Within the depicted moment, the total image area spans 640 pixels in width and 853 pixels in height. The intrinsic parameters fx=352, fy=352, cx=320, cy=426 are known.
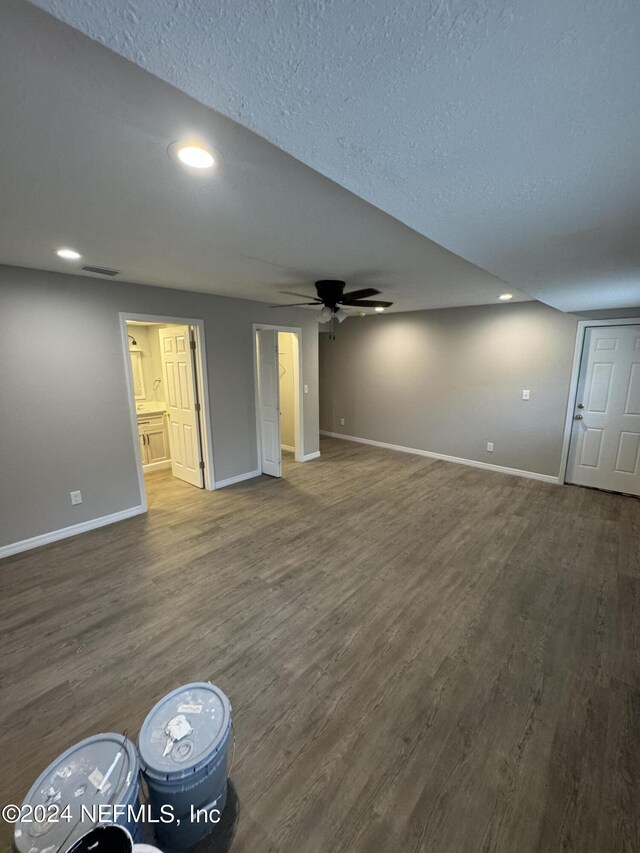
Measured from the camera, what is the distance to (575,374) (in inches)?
177

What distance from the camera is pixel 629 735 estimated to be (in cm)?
166

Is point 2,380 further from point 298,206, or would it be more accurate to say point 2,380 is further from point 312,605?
point 312,605

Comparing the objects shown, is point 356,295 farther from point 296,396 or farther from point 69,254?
point 296,396

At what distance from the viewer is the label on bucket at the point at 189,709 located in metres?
1.35

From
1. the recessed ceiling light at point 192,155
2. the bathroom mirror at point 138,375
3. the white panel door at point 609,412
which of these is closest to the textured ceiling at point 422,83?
the recessed ceiling light at point 192,155

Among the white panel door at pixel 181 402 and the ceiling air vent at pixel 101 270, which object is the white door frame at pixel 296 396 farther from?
the ceiling air vent at pixel 101 270

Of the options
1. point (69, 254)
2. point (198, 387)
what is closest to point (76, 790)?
point (69, 254)

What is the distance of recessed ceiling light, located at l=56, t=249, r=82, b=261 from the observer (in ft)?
8.32

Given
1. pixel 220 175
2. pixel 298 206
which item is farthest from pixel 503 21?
pixel 298 206

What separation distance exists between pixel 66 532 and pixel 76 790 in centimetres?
290

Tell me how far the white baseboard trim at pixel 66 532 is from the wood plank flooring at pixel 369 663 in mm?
144

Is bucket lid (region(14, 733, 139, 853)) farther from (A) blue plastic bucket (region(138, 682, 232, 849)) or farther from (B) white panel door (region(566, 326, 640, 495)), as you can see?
(B) white panel door (region(566, 326, 640, 495))

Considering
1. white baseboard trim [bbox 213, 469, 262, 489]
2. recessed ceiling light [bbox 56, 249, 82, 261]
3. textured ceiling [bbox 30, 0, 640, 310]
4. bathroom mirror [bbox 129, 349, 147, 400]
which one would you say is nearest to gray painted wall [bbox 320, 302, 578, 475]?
white baseboard trim [bbox 213, 469, 262, 489]

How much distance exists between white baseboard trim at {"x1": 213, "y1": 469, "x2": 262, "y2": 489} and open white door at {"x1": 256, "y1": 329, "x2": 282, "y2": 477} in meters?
0.17
